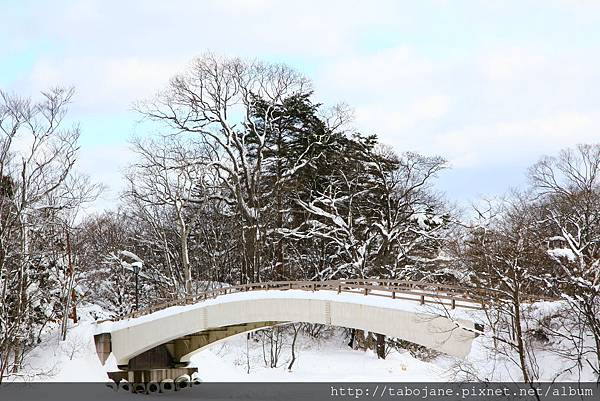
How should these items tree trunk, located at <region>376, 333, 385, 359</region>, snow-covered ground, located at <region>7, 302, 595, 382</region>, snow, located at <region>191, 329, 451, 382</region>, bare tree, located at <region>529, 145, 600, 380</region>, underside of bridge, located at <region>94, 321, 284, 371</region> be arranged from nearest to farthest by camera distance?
bare tree, located at <region>529, 145, 600, 380</region> → snow-covered ground, located at <region>7, 302, 595, 382</region> → underside of bridge, located at <region>94, 321, 284, 371</region> → snow, located at <region>191, 329, 451, 382</region> → tree trunk, located at <region>376, 333, 385, 359</region>

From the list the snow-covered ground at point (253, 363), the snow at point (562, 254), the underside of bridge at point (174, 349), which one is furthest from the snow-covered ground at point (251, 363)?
the snow at point (562, 254)

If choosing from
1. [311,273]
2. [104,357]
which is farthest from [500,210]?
[104,357]

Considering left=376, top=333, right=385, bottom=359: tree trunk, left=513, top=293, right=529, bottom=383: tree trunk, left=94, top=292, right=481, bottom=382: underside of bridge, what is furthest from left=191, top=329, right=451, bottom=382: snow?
left=513, top=293, right=529, bottom=383: tree trunk

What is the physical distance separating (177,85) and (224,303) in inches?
588

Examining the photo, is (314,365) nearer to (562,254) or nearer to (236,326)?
(236,326)

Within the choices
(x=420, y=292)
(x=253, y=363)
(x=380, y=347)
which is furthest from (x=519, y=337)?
(x=253, y=363)

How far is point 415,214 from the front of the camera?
3994 centimetres

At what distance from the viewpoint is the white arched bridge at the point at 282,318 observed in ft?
70.4

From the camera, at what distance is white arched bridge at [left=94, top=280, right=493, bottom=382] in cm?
2145

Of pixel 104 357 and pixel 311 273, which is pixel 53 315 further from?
pixel 311 273

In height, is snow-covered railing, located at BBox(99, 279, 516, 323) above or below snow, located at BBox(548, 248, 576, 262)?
below

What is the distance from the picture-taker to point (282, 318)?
29.1 metres

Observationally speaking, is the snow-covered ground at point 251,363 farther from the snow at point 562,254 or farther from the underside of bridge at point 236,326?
the snow at point 562,254

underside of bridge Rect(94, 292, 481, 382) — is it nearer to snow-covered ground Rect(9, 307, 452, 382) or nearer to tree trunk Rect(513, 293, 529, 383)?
snow-covered ground Rect(9, 307, 452, 382)
